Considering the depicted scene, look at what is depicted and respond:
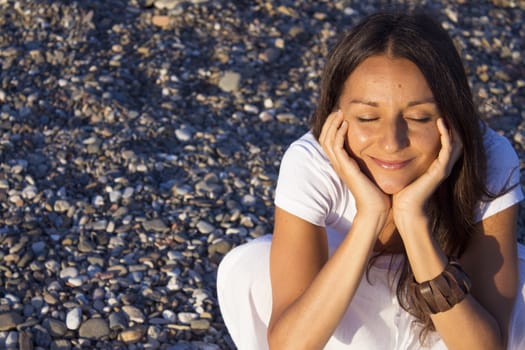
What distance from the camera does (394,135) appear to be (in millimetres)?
2834

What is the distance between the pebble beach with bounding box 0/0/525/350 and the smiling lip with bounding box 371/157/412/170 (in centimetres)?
143

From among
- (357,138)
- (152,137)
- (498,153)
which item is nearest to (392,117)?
(357,138)

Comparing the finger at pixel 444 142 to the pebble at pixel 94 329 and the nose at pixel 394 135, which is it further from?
the pebble at pixel 94 329

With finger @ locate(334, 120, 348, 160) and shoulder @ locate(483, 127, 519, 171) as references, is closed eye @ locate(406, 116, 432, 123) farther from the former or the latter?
shoulder @ locate(483, 127, 519, 171)

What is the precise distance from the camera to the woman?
2887 millimetres

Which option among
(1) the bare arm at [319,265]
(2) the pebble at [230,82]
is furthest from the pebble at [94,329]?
(2) the pebble at [230,82]

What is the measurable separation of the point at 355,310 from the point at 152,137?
2.56 m

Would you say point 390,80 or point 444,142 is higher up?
point 390,80

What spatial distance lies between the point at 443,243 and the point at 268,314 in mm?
733

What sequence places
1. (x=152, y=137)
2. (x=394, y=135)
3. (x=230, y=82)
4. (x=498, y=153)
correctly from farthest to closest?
(x=230, y=82), (x=152, y=137), (x=498, y=153), (x=394, y=135)

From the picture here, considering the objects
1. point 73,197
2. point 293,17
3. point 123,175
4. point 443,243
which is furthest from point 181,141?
point 443,243

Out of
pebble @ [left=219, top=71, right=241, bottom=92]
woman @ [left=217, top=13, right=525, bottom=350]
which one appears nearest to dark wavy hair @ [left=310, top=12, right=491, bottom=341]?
woman @ [left=217, top=13, right=525, bottom=350]

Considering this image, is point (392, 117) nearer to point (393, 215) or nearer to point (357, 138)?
point (357, 138)

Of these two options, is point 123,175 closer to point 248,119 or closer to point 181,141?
point 181,141
